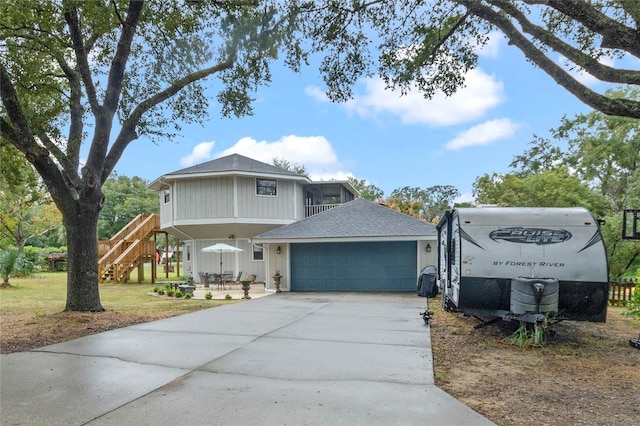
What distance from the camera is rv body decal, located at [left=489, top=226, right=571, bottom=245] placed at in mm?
7496

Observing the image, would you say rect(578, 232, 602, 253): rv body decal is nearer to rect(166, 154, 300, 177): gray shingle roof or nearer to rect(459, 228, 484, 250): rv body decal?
rect(459, 228, 484, 250): rv body decal

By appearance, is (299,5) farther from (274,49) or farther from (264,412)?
(264,412)

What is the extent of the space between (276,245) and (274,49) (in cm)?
Result: 902

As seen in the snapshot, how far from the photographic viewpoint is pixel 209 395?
4.42 meters

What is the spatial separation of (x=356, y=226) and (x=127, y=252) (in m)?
12.8

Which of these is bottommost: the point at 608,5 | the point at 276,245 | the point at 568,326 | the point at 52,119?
the point at 568,326

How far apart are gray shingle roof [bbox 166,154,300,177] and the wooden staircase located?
503 cm

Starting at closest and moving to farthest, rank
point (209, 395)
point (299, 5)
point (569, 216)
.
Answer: point (209, 395), point (569, 216), point (299, 5)

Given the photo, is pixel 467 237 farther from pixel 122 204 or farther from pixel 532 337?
pixel 122 204

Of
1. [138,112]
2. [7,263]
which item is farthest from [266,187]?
[7,263]

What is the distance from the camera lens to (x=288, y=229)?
17.4 metres

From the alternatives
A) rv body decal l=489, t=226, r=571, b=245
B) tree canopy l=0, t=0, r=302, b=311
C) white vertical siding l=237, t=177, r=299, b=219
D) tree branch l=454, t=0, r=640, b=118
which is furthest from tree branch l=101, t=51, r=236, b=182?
white vertical siding l=237, t=177, r=299, b=219

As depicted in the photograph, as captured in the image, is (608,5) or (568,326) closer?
(608,5)

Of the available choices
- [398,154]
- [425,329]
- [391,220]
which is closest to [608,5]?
[425,329]
